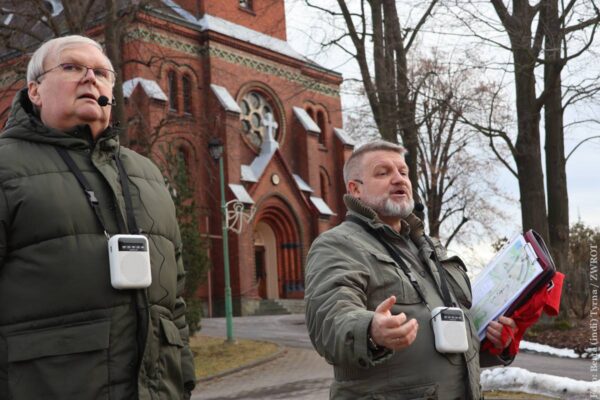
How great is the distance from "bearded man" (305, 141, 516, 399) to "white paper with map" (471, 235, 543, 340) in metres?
0.06

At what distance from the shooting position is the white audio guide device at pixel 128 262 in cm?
310

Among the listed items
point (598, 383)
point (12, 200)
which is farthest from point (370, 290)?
point (598, 383)

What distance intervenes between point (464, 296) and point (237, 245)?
1048 inches

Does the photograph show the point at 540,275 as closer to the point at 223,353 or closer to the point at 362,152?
the point at 362,152

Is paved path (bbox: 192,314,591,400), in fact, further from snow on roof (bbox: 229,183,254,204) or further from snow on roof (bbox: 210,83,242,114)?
snow on roof (bbox: 210,83,242,114)

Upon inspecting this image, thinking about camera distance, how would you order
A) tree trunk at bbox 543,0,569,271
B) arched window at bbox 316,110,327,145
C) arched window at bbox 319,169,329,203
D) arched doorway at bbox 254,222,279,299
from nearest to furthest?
tree trunk at bbox 543,0,569,271
arched doorway at bbox 254,222,279,299
arched window at bbox 319,169,329,203
arched window at bbox 316,110,327,145

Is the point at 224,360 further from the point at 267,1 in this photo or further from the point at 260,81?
the point at 267,1

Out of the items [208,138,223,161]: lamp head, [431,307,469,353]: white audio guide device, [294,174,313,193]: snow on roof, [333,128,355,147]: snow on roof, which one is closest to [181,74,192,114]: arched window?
[294,174,313,193]: snow on roof

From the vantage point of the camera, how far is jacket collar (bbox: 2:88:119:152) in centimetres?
329

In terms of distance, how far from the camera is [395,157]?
3.96 metres

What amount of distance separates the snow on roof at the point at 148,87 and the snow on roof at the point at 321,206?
30.8 feet

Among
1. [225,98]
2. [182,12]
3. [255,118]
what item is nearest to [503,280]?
[225,98]

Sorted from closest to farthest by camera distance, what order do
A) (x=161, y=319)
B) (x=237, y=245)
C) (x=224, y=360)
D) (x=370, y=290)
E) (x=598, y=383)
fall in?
(x=161, y=319)
(x=370, y=290)
(x=598, y=383)
(x=224, y=360)
(x=237, y=245)

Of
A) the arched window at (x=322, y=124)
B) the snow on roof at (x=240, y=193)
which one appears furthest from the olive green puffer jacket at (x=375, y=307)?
the arched window at (x=322, y=124)
